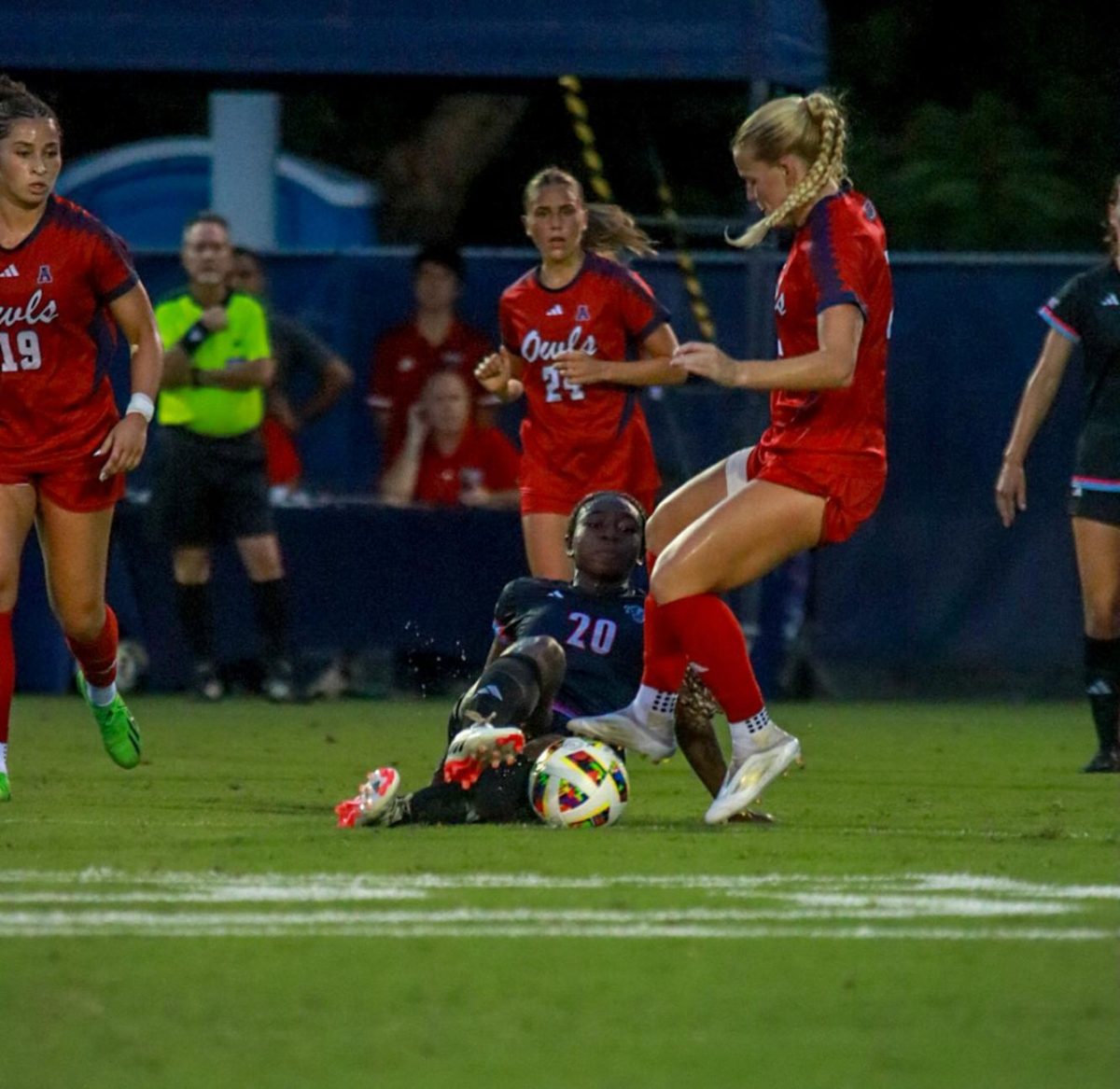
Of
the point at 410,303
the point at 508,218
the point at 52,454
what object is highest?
the point at 52,454

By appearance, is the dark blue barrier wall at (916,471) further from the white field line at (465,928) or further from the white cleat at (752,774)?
the white field line at (465,928)

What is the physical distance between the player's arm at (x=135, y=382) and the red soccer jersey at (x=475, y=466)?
558 cm

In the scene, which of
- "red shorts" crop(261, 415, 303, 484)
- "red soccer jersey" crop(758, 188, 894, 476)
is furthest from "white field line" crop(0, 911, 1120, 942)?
"red shorts" crop(261, 415, 303, 484)

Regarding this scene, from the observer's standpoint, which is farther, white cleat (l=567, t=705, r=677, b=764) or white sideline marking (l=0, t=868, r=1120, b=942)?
white cleat (l=567, t=705, r=677, b=764)

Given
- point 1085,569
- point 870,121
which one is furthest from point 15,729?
point 870,121

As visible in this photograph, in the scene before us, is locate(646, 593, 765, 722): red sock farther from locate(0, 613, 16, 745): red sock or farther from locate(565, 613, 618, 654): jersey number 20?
locate(0, 613, 16, 745): red sock

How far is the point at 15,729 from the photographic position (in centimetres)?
1262

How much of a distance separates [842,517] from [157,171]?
426 inches

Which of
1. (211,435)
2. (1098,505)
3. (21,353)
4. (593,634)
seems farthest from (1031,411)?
(211,435)

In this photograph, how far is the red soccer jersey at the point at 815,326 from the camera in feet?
26.7

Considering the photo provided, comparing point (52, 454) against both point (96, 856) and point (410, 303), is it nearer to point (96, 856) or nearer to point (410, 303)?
point (96, 856)

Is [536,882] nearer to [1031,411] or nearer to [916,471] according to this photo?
[1031,411]

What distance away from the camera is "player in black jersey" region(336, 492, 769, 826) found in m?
8.17

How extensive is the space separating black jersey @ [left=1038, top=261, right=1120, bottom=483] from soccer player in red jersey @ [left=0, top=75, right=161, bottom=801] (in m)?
3.58
